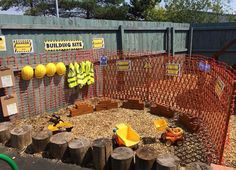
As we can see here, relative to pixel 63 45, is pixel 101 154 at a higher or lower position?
lower

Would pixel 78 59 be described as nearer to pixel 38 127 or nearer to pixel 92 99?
pixel 92 99

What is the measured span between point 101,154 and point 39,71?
3.22 metres

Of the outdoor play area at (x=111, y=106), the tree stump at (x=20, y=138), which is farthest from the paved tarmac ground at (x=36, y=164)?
the tree stump at (x=20, y=138)

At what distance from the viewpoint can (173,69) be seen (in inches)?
280

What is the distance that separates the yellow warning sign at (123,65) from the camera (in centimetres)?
828

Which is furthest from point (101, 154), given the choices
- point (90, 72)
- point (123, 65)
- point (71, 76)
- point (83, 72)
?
point (123, 65)

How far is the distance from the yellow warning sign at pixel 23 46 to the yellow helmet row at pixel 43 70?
41 centimetres

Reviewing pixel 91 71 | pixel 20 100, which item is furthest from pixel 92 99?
pixel 20 100

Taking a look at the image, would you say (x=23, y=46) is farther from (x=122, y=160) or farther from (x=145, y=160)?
(x=145, y=160)

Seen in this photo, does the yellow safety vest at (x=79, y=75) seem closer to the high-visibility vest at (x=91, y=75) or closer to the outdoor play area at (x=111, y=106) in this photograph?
the outdoor play area at (x=111, y=106)

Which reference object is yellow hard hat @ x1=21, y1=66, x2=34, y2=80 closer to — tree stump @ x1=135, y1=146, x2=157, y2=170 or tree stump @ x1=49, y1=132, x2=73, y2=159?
tree stump @ x1=49, y1=132, x2=73, y2=159

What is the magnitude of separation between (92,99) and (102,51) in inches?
63.6

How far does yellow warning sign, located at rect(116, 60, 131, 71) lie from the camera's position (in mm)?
8280

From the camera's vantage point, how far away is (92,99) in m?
8.40
